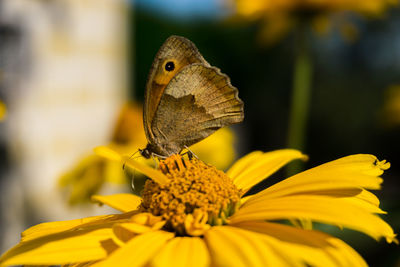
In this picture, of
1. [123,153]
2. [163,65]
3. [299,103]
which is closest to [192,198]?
[163,65]

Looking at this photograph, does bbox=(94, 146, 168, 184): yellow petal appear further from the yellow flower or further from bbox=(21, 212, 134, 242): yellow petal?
bbox=(21, 212, 134, 242): yellow petal

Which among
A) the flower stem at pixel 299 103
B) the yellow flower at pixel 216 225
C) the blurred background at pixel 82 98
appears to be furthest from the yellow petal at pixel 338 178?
the flower stem at pixel 299 103

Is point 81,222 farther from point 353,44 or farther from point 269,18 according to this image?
point 353,44

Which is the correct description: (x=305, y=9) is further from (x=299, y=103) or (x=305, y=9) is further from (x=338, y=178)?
(x=338, y=178)

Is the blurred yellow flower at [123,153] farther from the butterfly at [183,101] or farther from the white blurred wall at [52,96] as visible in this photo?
the butterfly at [183,101]

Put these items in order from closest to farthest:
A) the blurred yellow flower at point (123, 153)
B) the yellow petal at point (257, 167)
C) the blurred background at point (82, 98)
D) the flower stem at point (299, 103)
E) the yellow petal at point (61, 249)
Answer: the yellow petal at point (61, 249), the yellow petal at point (257, 167), the flower stem at point (299, 103), the blurred yellow flower at point (123, 153), the blurred background at point (82, 98)

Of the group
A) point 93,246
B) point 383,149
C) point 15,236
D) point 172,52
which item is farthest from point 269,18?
point 383,149
